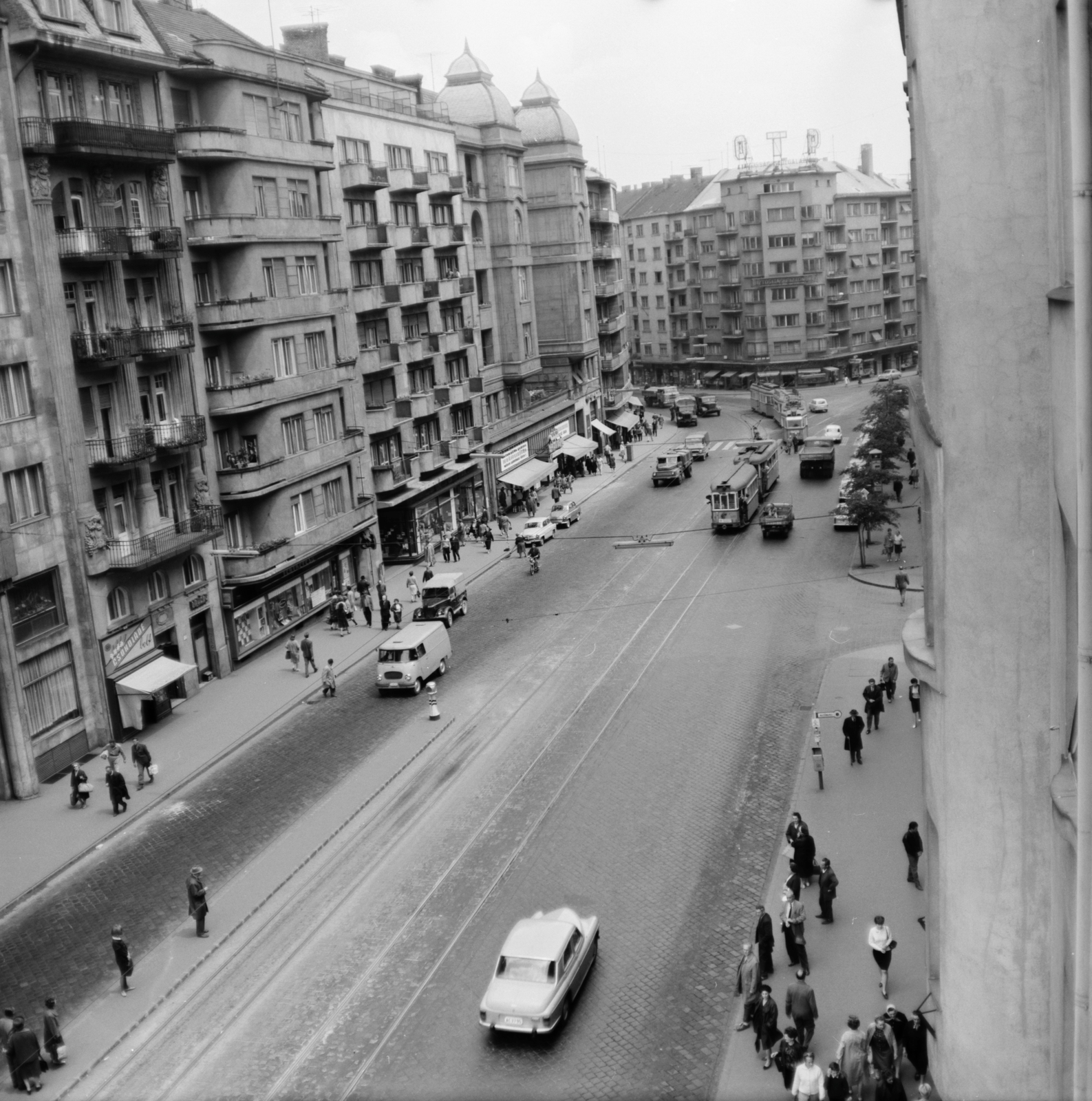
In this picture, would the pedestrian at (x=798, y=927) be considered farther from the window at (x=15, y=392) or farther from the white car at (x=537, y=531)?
the white car at (x=537, y=531)

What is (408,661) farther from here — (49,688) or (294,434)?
(294,434)

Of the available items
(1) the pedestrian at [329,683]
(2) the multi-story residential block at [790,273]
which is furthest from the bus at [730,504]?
(2) the multi-story residential block at [790,273]

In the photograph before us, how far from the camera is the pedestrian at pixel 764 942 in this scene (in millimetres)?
24547

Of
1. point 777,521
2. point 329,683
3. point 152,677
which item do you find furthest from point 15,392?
point 777,521

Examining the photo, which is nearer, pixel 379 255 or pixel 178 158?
pixel 178 158

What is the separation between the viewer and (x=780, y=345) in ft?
466

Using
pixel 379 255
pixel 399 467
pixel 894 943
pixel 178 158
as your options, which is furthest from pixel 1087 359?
pixel 379 255

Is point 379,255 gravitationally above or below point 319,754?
above

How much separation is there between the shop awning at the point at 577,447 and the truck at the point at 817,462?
53.9 feet

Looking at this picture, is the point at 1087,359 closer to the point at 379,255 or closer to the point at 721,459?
the point at 379,255

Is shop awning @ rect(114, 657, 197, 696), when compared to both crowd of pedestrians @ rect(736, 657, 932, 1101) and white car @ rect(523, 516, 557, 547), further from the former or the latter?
white car @ rect(523, 516, 557, 547)

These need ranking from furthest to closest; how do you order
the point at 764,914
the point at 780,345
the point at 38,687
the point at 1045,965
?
1. the point at 780,345
2. the point at 38,687
3. the point at 764,914
4. the point at 1045,965

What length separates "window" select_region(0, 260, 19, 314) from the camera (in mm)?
Answer: 38844

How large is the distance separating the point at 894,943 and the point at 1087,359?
49.3 feet
